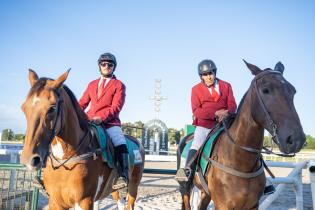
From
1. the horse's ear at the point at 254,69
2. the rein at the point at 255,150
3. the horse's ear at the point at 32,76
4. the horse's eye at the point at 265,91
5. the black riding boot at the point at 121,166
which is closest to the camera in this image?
the rein at the point at 255,150

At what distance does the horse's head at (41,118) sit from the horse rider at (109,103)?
138cm

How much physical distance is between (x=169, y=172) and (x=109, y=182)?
3.78 metres

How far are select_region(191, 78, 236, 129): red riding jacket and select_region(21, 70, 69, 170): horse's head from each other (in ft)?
8.53

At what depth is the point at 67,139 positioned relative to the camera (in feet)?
14.1

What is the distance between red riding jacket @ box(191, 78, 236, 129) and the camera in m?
5.62

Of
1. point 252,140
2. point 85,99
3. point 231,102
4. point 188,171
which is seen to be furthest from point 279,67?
point 85,99

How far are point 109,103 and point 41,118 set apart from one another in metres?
2.25

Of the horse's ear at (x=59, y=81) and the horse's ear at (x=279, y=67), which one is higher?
the horse's ear at (x=279, y=67)

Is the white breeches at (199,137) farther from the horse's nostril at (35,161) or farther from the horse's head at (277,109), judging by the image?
the horse's nostril at (35,161)

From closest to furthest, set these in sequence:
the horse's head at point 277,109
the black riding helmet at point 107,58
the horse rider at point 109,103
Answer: the horse's head at point 277,109
the horse rider at point 109,103
the black riding helmet at point 107,58

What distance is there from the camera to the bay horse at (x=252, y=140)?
3479 millimetres

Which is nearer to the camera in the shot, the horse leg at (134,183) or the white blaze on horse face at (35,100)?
the white blaze on horse face at (35,100)

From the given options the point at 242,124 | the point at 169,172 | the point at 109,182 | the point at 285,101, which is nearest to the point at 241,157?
the point at 242,124

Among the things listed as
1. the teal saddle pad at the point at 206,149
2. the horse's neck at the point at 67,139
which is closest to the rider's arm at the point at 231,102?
the teal saddle pad at the point at 206,149
